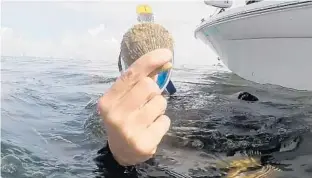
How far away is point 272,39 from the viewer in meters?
5.20

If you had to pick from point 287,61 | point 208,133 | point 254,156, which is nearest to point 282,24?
point 287,61

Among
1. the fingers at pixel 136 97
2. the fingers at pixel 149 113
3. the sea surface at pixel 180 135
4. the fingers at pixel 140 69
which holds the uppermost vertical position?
the fingers at pixel 140 69

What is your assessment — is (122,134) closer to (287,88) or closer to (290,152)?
(290,152)

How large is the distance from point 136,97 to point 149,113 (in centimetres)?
8

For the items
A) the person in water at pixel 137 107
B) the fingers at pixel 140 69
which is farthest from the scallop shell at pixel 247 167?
the fingers at pixel 140 69

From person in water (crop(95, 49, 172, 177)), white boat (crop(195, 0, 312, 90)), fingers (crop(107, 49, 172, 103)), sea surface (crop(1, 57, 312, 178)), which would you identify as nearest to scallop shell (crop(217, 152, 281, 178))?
sea surface (crop(1, 57, 312, 178))

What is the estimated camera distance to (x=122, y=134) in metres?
1.40

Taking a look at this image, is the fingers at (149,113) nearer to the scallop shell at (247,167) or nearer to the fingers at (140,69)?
the fingers at (140,69)

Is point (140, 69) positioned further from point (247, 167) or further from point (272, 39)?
point (272, 39)

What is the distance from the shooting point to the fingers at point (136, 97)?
1.36m

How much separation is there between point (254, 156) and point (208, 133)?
0.54 meters

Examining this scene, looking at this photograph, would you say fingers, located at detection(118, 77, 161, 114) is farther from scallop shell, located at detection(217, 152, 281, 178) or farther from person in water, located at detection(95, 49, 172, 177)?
scallop shell, located at detection(217, 152, 281, 178)

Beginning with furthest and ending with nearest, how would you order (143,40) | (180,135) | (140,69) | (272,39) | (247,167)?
(272,39)
(180,135)
(247,167)
(143,40)
(140,69)

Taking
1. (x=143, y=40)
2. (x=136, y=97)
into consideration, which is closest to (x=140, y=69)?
(x=136, y=97)
